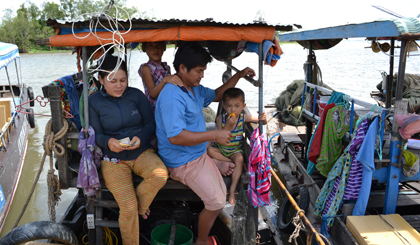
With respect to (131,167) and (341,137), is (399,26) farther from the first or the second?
(131,167)

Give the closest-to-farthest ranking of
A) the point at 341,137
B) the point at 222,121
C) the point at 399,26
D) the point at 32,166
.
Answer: the point at 399,26, the point at 222,121, the point at 341,137, the point at 32,166

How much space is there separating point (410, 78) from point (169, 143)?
25.9ft

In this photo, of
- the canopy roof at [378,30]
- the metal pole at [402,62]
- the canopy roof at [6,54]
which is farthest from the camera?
the canopy roof at [6,54]

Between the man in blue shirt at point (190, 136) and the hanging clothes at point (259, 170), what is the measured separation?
314mm

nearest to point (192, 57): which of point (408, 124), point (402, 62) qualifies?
point (402, 62)

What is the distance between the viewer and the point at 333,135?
4.87 meters

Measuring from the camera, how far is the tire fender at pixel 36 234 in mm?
3182

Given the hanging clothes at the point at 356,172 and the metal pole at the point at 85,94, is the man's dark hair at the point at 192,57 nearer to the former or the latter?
the metal pole at the point at 85,94

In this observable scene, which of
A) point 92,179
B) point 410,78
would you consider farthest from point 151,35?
point 410,78

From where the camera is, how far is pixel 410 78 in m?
8.62

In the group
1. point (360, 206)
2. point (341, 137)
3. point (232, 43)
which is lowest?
point (360, 206)

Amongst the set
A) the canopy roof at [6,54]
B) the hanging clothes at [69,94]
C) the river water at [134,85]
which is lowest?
the river water at [134,85]

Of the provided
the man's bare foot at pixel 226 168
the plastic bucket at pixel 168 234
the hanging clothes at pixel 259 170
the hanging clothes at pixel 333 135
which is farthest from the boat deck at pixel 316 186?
the plastic bucket at pixel 168 234

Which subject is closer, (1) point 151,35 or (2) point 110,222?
(1) point 151,35
